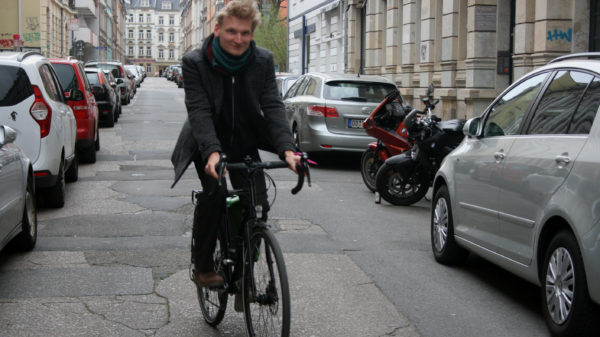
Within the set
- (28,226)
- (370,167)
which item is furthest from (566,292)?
(370,167)

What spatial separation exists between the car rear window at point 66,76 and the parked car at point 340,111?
4.32 m

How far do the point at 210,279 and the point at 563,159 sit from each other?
214 centimetres

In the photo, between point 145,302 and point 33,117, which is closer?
point 145,302

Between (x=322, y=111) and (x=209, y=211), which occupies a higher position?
(x=322, y=111)

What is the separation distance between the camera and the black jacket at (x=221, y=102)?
4492 mm

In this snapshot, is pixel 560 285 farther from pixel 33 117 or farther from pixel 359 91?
pixel 359 91

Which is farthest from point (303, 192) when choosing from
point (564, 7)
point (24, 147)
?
point (564, 7)

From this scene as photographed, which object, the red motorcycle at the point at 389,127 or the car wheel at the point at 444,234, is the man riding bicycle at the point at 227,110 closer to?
the car wheel at the point at 444,234

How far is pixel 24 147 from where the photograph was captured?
9.31 m

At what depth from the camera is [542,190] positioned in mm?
5230

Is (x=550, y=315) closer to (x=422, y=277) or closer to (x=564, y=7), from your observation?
(x=422, y=277)

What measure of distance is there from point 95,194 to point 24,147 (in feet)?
5.98

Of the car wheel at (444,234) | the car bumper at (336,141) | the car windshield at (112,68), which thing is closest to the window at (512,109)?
the car wheel at (444,234)

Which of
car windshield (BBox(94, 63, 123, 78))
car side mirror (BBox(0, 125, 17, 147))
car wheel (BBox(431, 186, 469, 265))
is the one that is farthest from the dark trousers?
car windshield (BBox(94, 63, 123, 78))
